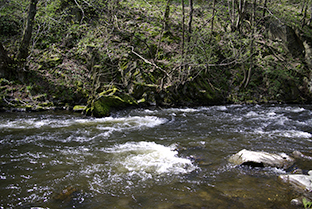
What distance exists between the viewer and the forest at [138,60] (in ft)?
32.7

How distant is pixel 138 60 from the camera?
11367mm

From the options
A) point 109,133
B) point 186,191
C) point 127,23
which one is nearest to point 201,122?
point 109,133

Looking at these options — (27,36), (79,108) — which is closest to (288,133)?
(79,108)

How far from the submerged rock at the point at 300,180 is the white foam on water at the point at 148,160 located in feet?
5.46

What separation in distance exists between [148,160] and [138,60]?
311 inches

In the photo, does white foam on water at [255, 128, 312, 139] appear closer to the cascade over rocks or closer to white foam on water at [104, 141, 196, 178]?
the cascade over rocks

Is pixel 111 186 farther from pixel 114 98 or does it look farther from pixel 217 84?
pixel 217 84

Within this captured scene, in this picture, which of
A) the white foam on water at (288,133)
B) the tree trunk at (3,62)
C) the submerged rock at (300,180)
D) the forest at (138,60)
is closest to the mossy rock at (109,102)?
the forest at (138,60)

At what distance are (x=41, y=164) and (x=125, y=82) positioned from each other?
6910 mm

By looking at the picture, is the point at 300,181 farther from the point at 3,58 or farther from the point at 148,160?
the point at 3,58

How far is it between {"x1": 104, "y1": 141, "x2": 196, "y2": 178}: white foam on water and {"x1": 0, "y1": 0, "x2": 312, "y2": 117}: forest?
154 inches

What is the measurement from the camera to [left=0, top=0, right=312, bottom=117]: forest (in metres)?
9.96

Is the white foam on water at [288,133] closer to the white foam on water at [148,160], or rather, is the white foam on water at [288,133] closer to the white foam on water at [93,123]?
the white foam on water at [148,160]

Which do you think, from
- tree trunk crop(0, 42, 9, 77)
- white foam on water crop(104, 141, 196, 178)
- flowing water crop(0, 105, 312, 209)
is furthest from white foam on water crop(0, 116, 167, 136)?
tree trunk crop(0, 42, 9, 77)
